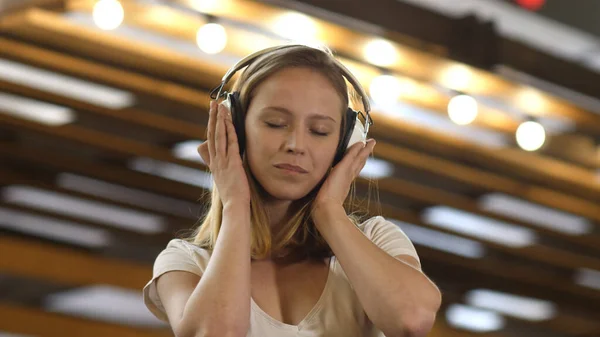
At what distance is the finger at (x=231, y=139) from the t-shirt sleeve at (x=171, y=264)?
0.20m

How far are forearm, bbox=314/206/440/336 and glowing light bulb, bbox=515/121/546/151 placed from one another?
3.81 meters

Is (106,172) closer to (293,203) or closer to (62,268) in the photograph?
(62,268)

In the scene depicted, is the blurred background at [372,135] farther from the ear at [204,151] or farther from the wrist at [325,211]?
the wrist at [325,211]

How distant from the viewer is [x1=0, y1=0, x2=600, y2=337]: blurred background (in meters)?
4.39

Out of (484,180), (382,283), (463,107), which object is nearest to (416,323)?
(382,283)

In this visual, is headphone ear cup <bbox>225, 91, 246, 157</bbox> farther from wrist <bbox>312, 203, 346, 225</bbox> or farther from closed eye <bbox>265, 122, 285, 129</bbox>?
wrist <bbox>312, 203, 346, 225</bbox>

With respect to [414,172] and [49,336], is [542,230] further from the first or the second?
[49,336]

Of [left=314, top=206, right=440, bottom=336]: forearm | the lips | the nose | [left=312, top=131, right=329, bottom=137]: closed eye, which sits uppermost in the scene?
[left=312, top=131, right=329, bottom=137]: closed eye

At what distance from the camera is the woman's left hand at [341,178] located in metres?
1.73

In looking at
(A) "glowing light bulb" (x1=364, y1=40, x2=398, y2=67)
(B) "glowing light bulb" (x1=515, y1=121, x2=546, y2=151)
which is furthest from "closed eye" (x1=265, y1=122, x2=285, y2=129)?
(B) "glowing light bulb" (x1=515, y1=121, x2=546, y2=151)

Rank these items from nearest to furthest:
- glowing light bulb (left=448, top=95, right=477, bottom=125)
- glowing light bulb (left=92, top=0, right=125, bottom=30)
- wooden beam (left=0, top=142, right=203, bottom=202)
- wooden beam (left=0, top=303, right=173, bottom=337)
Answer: glowing light bulb (left=92, top=0, right=125, bottom=30) < glowing light bulb (left=448, top=95, right=477, bottom=125) < wooden beam (left=0, top=142, right=203, bottom=202) < wooden beam (left=0, top=303, right=173, bottom=337)

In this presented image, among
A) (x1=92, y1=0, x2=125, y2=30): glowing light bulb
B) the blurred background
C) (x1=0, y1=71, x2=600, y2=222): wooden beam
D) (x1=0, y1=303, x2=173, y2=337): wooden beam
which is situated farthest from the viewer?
(x1=0, y1=303, x2=173, y2=337): wooden beam

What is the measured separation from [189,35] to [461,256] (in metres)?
4.00

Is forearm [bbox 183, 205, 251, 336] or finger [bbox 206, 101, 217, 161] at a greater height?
finger [bbox 206, 101, 217, 161]
